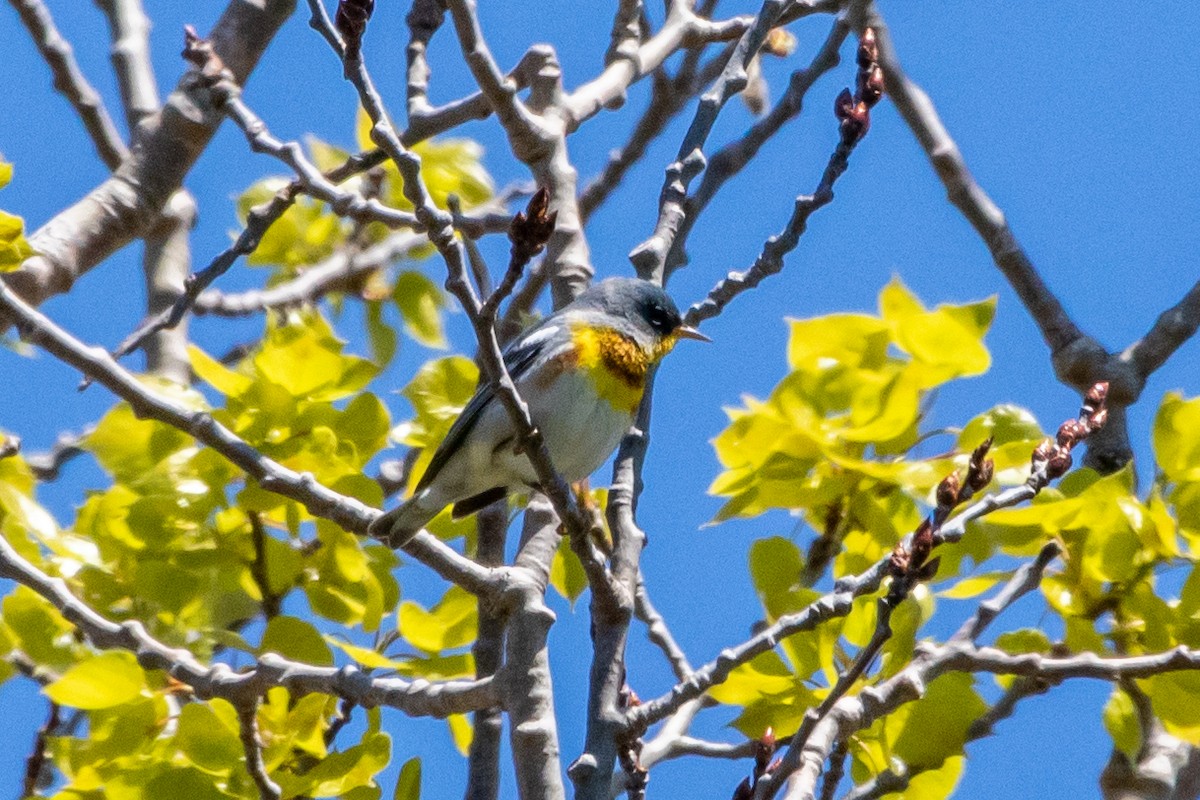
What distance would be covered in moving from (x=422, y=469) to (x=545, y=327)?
538 mm

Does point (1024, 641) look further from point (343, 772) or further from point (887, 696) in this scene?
point (343, 772)

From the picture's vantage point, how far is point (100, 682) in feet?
9.30

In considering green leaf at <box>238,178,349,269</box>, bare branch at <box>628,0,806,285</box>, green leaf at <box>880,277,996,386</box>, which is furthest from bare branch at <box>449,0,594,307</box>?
green leaf at <box>238,178,349,269</box>

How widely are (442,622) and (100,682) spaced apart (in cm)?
72

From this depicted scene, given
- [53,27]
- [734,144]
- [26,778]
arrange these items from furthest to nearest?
1. [53,27]
2. [734,144]
3. [26,778]

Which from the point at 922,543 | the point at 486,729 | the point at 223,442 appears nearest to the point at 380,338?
the point at 486,729

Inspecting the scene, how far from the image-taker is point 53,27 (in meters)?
4.80

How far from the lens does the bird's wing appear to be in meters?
3.67

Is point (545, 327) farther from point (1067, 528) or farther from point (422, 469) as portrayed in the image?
point (1067, 528)

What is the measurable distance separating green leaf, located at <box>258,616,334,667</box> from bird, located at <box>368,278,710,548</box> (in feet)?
1.73

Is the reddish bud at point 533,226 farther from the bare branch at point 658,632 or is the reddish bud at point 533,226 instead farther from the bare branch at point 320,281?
the bare branch at point 320,281

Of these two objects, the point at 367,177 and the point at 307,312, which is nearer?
the point at 307,312

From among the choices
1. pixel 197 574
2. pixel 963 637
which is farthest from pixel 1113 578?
pixel 197 574

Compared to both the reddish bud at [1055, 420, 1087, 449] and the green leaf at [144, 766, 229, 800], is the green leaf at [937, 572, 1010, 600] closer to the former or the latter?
the reddish bud at [1055, 420, 1087, 449]
